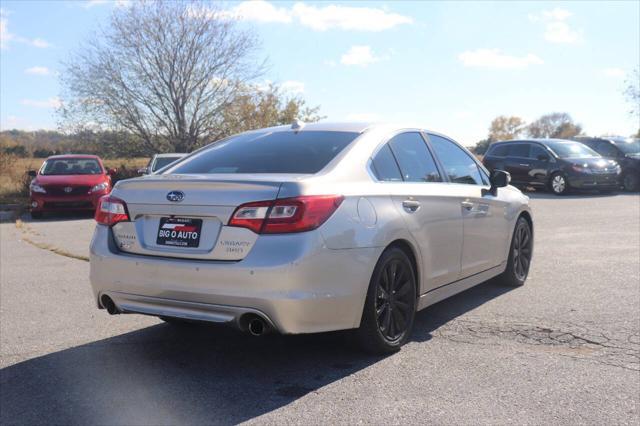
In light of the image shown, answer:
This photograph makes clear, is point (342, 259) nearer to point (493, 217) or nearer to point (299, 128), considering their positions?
point (299, 128)

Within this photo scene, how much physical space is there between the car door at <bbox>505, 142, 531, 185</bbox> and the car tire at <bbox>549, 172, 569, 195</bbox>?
3.15 ft

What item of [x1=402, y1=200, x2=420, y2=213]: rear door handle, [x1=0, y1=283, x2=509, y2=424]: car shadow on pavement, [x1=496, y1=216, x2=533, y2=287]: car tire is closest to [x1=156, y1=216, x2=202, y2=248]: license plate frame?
[x1=0, y1=283, x2=509, y2=424]: car shadow on pavement

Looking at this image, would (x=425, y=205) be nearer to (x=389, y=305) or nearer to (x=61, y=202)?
(x=389, y=305)

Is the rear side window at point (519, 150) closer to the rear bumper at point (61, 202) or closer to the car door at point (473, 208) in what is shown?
the rear bumper at point (61, 202)

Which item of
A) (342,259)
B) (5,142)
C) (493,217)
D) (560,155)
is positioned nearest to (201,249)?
(342,259)

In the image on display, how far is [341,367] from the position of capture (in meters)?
4.31

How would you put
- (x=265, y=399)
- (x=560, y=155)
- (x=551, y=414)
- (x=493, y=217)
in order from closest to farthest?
(x=551, y=414)
(x=265, y=399)
(x=493, y=217)
(x=560, y=155)

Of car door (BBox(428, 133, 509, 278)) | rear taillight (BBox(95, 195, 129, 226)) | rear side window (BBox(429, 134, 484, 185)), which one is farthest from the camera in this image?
rear side window (BBox(429, 134, 484, 185))

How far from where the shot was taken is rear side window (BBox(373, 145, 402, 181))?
181 inches

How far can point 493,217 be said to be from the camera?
606cm

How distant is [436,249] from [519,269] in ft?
7.20

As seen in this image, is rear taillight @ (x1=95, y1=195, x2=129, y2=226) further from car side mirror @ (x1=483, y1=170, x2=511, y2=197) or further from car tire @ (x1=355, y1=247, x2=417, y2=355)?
car side mirror @ (x1=483, y1=170, x2=511, y2=197)

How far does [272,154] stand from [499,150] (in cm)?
1859

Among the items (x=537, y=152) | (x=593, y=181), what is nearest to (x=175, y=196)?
(x=593, y=181)
